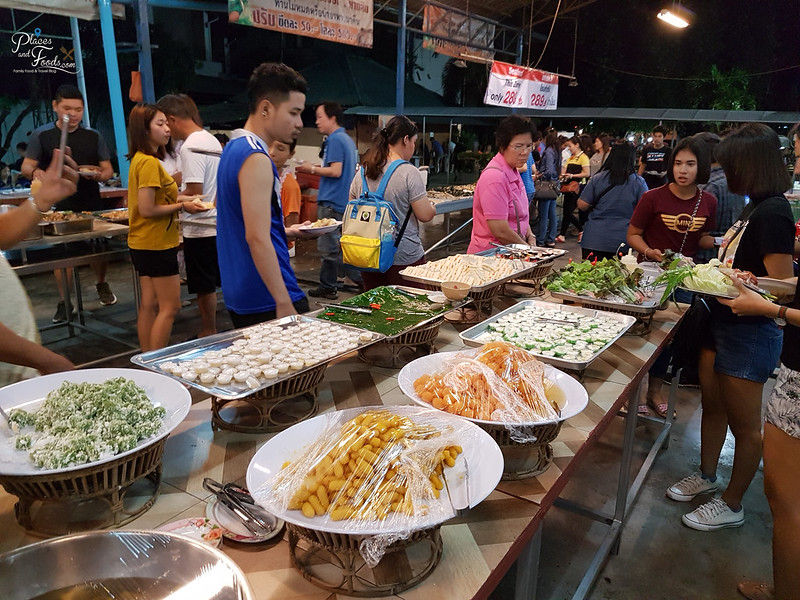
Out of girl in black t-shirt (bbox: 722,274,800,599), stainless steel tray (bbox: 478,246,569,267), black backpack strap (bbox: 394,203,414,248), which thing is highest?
black backpack strap (bbox: 394,203,414,248)

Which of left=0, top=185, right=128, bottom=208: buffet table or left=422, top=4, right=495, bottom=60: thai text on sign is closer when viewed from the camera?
left=0, top=185, right=128, bottom=208: buffet table

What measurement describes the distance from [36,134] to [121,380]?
4.51 meters

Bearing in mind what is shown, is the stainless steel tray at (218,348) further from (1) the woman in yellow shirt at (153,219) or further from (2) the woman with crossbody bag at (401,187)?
(1) the woman in yellow shirt at (153,219)

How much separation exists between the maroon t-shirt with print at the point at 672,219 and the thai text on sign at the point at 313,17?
154 inches

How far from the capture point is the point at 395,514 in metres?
1.00

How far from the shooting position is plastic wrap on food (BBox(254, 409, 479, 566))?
0.98 metres

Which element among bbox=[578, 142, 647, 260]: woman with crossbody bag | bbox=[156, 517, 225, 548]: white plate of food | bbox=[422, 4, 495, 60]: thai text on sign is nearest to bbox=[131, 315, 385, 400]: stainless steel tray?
bbox=[156, 517, 225, 548]: white plate of food

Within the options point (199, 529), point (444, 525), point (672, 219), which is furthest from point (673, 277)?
point (199, 529)

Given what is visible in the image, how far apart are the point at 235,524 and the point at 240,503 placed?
0.15 ft

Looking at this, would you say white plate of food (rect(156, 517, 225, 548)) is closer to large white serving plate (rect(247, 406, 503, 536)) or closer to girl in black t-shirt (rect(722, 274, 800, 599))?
large white serving plate (rect(247, 406, 503, 536))

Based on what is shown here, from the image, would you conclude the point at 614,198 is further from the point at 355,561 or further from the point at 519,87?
the point at 519,87

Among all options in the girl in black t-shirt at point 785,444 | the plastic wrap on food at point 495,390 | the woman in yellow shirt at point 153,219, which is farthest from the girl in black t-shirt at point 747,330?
the woman in yellow shirt at point 153,219

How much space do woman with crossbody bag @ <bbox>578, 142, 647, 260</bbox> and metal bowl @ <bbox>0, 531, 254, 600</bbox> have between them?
3967 millimetres

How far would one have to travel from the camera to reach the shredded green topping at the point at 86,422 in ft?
3.57
